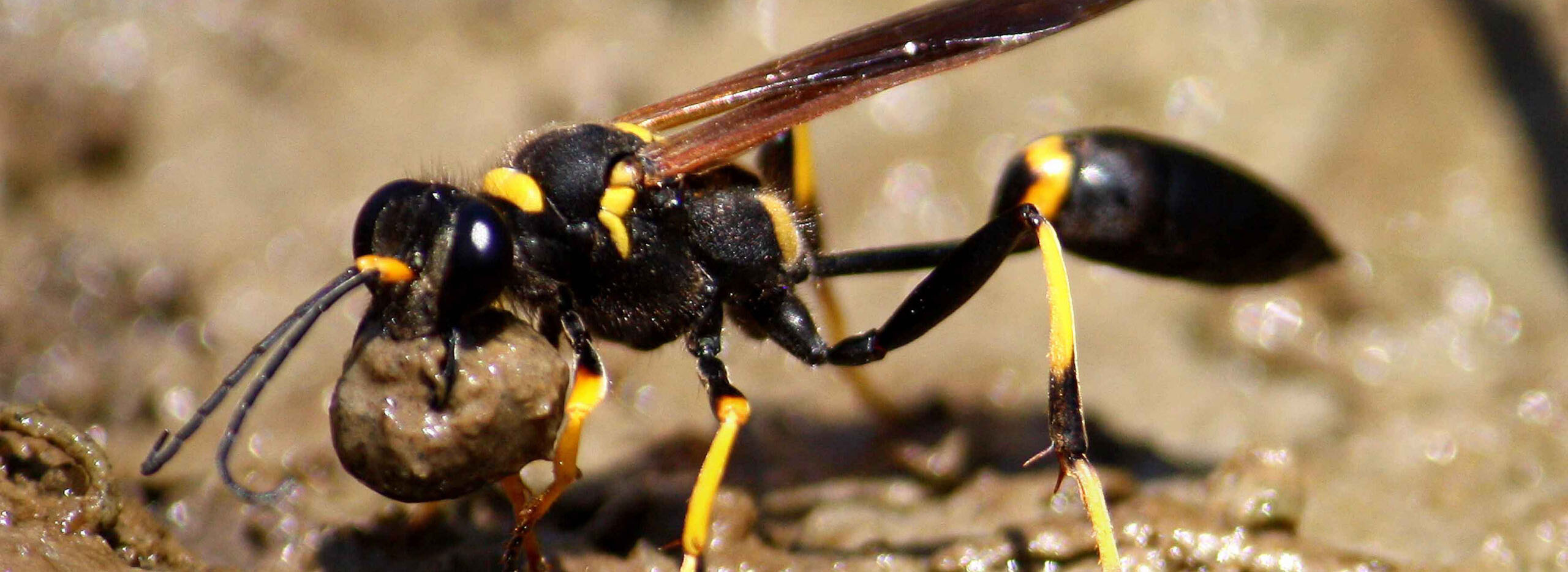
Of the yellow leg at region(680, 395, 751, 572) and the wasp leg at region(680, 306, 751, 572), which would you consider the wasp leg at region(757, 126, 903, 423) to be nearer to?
the wasp leg at region(680, 306, 751, 572)

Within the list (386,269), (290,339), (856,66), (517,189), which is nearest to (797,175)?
(856,66)

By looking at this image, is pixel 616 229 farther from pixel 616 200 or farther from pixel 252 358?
pixel 252 358

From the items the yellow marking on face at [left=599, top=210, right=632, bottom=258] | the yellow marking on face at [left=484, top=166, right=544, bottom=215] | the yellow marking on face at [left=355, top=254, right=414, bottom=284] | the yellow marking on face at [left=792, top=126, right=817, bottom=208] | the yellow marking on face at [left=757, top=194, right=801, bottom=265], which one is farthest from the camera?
the yellow marking on face at [left=792, top=126, right=817, bottom=208]

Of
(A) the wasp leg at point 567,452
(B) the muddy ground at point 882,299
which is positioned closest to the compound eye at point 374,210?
(B) the muddy ground at point 882,299

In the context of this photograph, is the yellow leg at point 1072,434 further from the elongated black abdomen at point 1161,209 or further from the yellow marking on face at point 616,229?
the yellow marking on face at point 616,229

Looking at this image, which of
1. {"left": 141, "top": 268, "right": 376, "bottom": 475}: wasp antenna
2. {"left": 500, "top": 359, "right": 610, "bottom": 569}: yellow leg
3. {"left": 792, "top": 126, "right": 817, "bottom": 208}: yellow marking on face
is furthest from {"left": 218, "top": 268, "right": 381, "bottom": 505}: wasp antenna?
{"left": 792, "top": 126, "right": 817, "bottom": 208}: yellow marking on face
